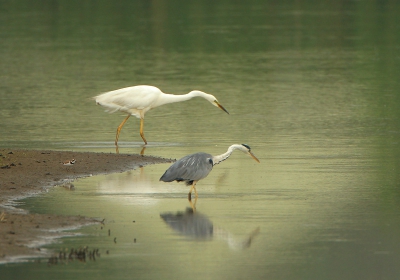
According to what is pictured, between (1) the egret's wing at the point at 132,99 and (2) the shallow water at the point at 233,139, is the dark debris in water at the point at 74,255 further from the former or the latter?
(1) the egret's wing at the point at 132,99

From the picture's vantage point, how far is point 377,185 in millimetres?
14125

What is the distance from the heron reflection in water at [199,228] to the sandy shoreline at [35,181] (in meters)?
0.97

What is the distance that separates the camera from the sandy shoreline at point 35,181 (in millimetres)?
10383

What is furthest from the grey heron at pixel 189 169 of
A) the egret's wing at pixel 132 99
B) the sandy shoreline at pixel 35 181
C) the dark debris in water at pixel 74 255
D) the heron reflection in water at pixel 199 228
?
the egret's wing at pixel 132 99

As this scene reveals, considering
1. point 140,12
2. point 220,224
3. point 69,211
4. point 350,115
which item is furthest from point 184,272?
point 140,12

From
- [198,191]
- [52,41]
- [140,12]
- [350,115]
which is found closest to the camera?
[198,191]

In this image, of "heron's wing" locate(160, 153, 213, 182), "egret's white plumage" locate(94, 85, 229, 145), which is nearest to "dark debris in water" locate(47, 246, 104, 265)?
"heron's wing" locate(160, 153, 213, 182)

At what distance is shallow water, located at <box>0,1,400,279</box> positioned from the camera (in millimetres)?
10375

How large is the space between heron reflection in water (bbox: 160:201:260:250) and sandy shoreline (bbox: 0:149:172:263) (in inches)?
38.4

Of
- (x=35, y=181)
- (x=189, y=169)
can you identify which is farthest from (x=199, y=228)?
(x=35, y=181)

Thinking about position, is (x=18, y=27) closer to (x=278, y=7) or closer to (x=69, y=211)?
Answer: (x=278, y=7)

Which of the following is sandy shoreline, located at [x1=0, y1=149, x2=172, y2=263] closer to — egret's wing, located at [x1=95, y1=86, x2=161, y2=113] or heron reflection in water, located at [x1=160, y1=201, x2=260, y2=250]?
heron reflection in water, located at [x1=160, y1=201, x2=260, y2=250]

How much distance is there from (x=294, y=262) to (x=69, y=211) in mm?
3432

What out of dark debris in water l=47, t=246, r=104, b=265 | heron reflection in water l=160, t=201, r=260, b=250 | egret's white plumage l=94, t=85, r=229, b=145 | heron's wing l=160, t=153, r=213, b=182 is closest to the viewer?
dark debris in water l=47, t=246, r=104, b=265
